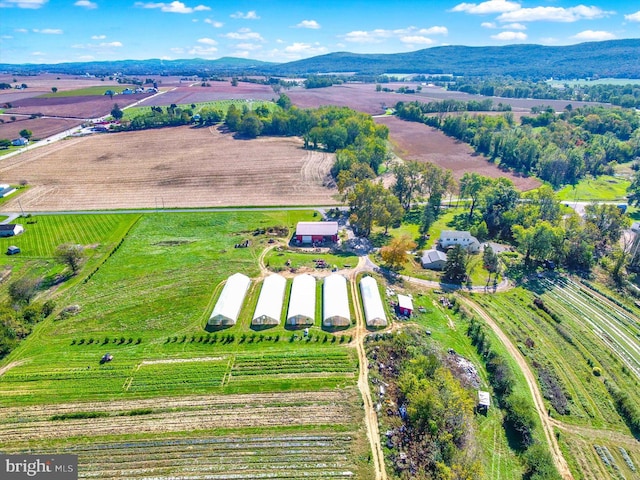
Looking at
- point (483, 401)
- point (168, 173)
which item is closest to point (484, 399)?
point (483, 401)

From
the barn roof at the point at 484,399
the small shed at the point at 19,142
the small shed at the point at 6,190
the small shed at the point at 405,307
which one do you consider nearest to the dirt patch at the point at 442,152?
the small shed at the point at 405,307

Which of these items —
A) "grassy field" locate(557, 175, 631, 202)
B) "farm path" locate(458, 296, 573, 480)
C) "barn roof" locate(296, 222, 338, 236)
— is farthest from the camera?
"grassy field" locate(557, 175, 631, 202)

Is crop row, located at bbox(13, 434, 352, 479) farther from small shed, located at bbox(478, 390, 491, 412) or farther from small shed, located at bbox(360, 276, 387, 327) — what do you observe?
small shed, located at bbox(360, 276, 387, 327)

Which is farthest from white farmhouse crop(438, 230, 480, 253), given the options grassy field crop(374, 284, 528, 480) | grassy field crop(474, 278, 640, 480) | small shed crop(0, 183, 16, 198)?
small shed crop(0, 183, 16, 198)

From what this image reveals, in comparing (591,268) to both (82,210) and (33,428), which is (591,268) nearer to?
(33,428)

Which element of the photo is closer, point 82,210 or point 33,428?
point 33,428

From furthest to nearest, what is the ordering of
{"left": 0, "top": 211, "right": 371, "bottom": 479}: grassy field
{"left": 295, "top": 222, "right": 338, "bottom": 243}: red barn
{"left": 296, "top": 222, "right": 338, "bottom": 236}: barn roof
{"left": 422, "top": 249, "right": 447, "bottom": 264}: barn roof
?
{"left": 296, "top": 222, "right": 338, "bottom": 236}: barn roof → {"left": 295, "top": 222, "right": 338, "bottom": 243}: red barn → {"left": 422, "top": 249, "right": 447, "bottom": 264}: barn roof → {"left": 0, "top": 211, "right": 371, "bottom": 479}: grassy field

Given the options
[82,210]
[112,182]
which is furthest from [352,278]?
[112,182]

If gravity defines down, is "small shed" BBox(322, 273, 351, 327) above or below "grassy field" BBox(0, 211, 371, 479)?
above
